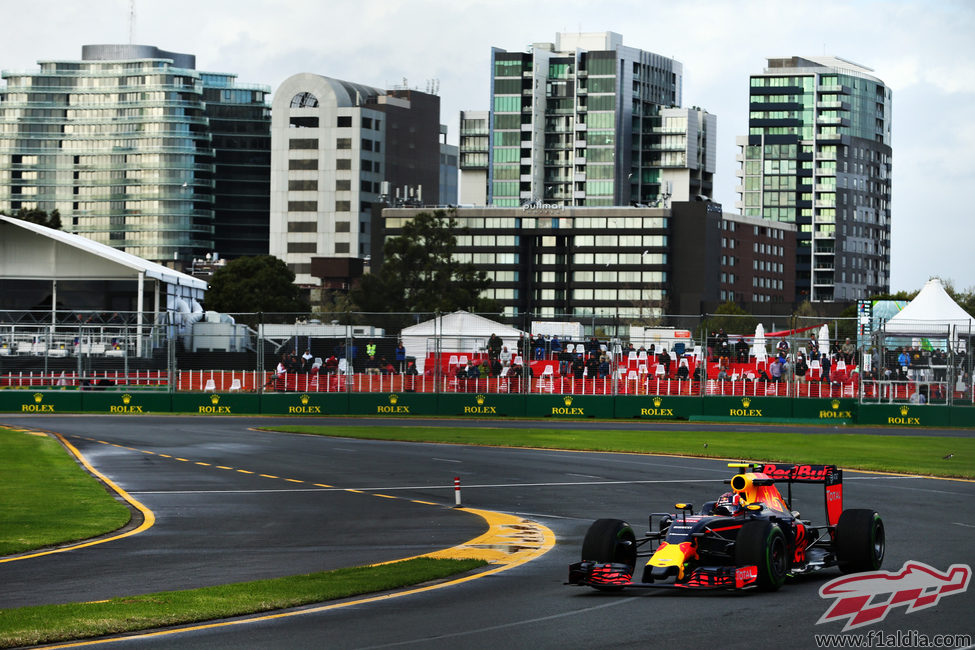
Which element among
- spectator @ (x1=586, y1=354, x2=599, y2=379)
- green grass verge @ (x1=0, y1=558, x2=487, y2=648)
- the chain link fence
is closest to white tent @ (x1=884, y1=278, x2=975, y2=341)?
the chain link fence

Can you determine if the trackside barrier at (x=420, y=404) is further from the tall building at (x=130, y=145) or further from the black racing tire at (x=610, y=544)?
the tall building at (x=130, y=145)

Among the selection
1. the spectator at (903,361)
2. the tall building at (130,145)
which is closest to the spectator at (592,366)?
the spectator at (903,361)

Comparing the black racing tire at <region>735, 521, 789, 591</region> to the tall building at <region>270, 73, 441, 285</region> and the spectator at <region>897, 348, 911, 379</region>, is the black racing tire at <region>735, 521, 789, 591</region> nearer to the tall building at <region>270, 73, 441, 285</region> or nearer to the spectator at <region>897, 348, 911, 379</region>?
the spectator at <region>897, 348, 911, 379</region>

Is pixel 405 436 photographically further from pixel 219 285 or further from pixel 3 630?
pixel 219 285

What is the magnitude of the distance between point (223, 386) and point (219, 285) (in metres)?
81.8

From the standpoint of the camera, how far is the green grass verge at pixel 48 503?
19016 millimetres

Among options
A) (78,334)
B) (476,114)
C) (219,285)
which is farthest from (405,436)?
(476,114)

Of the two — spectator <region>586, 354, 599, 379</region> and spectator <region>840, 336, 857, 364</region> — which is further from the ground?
spectator <region>840, 336, 857, 364</region>

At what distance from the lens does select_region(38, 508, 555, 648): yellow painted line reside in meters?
12.3

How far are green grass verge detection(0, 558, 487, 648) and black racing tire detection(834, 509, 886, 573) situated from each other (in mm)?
4273

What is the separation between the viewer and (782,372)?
48.3m

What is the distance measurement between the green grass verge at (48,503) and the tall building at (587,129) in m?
157

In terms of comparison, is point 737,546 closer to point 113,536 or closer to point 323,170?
point 113,536

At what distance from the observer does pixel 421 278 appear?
10675 centimetres
